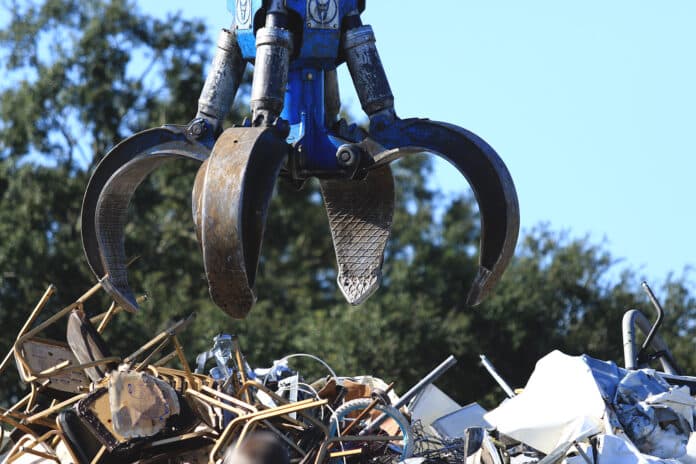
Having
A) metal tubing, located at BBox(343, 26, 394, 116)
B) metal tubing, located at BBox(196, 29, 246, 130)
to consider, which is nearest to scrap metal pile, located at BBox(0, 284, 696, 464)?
metal tubing, located at BBox(196, 29, 246, 130)

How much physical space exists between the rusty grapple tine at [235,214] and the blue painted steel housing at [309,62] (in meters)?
0.57

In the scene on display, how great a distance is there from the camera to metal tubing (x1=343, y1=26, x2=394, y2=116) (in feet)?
26.7

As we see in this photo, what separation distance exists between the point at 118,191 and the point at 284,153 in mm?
1152

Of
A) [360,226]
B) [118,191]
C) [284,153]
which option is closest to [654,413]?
[360,226]

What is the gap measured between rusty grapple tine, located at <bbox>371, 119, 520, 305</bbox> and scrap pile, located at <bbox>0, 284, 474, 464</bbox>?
147 cm

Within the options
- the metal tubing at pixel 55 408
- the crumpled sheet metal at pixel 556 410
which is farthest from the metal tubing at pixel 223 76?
the crumpled sheet metal at pixel 556 410

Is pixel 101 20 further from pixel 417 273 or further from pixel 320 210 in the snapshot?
pixel 417 273

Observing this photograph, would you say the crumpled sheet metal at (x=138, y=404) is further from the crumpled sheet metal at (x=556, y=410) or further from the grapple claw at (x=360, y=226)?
the crumpled sheet metal at (x=556, y=410)

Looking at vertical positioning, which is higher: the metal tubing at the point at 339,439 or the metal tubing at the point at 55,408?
the metal tubing at the point at 55,408

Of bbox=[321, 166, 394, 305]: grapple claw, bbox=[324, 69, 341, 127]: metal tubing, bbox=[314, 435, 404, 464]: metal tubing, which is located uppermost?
bbox=[324, 69, 341, 127]: metal tubing

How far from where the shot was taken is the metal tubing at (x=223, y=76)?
838 centimetres

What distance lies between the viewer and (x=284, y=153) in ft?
25.3

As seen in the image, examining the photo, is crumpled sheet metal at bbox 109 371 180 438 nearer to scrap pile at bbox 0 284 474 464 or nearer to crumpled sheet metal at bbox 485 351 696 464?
scrap pile at bbox 0 284 474 464

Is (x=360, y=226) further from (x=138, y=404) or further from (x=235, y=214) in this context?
(x=235, y=214)
